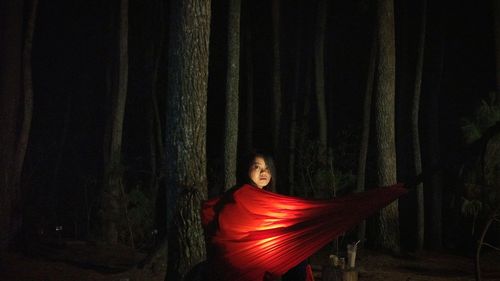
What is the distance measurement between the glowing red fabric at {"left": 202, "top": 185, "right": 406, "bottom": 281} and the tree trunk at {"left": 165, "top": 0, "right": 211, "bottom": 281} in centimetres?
252

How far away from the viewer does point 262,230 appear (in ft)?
14.9

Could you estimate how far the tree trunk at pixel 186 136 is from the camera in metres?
7.15

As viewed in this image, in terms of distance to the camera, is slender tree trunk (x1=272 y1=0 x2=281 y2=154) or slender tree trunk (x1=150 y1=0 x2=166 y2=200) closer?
slender tree trunk (x1=272 y1=0 x2=281 y2=154)

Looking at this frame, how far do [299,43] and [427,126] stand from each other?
7.53 m

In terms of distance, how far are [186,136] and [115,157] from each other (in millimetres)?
7869

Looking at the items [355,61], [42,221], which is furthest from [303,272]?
[355,61]

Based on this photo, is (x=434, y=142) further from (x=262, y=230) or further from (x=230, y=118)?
(x=262, y=230)

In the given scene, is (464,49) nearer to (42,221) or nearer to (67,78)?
(42,221)

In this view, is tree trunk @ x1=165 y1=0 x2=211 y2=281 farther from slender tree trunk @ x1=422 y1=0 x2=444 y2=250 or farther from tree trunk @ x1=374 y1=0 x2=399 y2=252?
slender tree trunk @ x1=422 y1=0 x2=444 y2=250

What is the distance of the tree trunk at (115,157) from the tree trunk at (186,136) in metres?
6.48

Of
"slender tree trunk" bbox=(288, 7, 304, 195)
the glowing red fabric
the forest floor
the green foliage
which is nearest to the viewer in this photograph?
the glowing red fabric

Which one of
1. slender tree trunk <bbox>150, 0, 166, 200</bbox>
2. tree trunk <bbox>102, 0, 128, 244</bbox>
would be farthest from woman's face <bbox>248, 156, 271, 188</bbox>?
slender tree trunk <bbox>150, 0, 166, 200</bbox>

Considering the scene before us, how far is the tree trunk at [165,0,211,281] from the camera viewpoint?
715 cm

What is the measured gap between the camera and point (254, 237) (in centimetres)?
450
